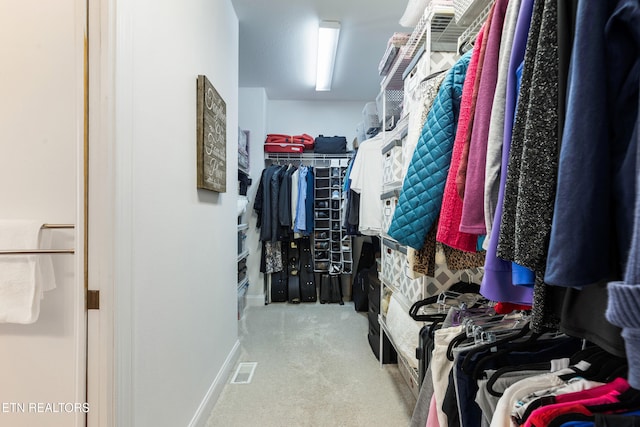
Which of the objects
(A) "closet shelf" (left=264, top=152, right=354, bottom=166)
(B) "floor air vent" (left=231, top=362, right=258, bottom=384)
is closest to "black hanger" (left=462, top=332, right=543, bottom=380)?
(B) "floor air vent" (left=231, top=362, right=258, bottom=384)

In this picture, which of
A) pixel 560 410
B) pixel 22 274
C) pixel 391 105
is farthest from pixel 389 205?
pixel 22 274

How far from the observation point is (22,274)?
1.02 meters

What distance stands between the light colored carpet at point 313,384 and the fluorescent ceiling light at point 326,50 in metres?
2.67

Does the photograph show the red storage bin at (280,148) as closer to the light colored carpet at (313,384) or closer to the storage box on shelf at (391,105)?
the storage box on shelf at (391,105)

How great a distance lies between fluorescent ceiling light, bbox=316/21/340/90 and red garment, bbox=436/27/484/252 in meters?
1.94

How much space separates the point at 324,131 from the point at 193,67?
9.37 feet

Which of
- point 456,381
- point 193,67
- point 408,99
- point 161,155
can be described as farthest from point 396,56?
point 456,381

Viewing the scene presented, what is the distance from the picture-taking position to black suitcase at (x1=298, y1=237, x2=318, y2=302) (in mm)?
3820

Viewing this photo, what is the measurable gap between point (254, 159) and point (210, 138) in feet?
7.05

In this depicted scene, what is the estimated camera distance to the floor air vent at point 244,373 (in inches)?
81.0

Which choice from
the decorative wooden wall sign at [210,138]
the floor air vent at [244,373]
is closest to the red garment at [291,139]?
the decorative wooden wall sign at [210,138]

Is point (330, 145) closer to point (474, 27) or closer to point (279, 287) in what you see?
point (279, 287)

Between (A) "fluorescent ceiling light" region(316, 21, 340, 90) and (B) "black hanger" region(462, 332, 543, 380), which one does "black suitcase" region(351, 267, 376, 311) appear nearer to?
(A) "fluorescent ceiling light" region(316, 21, 340, 90)

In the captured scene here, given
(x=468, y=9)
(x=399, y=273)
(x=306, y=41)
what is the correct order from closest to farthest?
(x=468, y=9) → (x=399, y=273) → (x=306, y=41)
